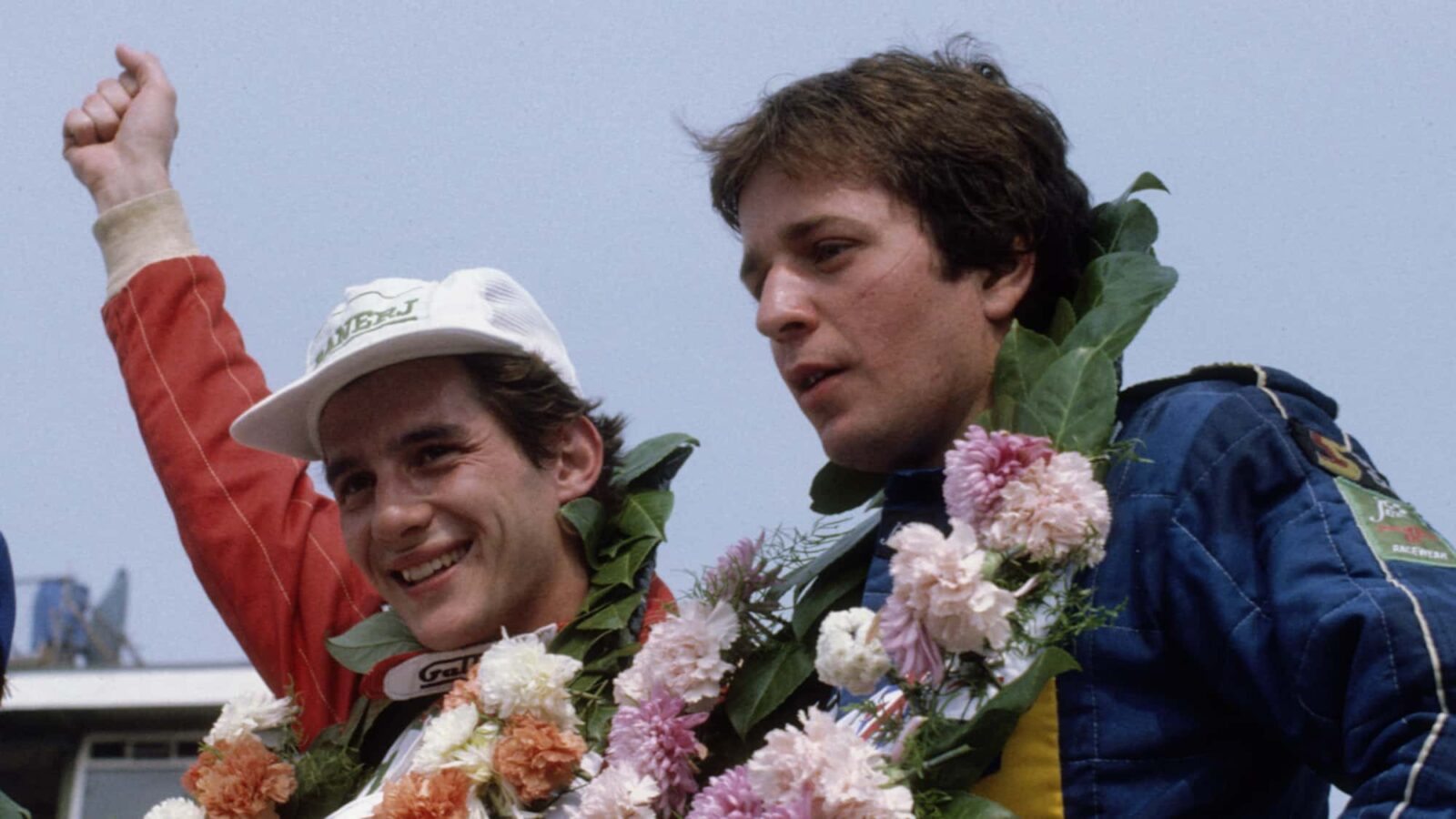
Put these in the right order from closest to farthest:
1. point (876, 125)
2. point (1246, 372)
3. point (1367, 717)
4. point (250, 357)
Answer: point (1367, 717) → point (1246, 372) → point (876, 125) → point (250, 357)

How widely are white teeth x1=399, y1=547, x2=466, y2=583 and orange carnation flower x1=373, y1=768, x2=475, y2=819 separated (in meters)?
0.51

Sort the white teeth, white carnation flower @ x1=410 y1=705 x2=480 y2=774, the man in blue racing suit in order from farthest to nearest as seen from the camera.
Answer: the white teeth → white carnation flower @ x1=410 y1=705 x2=480 y2=774 → the man in blue racing suit

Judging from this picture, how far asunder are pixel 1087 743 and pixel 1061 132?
1.18 metres

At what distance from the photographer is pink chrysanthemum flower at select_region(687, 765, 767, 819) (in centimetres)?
248

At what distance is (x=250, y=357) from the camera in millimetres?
4344

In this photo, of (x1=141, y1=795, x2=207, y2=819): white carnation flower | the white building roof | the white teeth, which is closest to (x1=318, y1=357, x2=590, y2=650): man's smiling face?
the white teeth

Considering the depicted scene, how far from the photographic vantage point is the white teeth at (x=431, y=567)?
3.48m

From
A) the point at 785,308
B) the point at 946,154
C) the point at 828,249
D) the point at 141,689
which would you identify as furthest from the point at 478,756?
the point at 141,689

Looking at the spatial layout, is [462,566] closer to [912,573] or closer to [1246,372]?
[912,573]

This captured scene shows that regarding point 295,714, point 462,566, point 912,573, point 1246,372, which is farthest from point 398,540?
point 1246,372

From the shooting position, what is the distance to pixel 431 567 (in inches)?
137

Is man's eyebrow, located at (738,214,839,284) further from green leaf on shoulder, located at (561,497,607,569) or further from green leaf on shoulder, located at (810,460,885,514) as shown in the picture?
Result: green leaf on shoulder, located at (561,497,607,569)

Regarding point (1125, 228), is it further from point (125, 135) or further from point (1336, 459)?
A: point (125, 135)

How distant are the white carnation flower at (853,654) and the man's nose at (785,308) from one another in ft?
1.59
